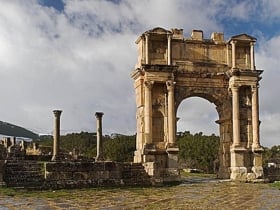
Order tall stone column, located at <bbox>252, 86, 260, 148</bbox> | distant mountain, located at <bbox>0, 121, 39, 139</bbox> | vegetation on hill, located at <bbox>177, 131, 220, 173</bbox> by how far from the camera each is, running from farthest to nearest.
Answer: distant mountain, located at <bbox>0, 121, 39, 139</bbox> → vegetation on hill, located at <bbox>177, 131, 220, 173</bbox> → tall stone column, located at <bbox>252, 86, 260, 148</bbox>

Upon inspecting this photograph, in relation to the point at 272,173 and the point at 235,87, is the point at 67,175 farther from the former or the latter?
the point at 272,173

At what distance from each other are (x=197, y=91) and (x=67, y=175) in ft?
32.0

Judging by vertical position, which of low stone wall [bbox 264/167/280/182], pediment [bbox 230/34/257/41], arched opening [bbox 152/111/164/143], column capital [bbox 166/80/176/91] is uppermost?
pediment [bbox 230/34/257/41]

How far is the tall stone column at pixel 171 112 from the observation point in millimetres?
24047

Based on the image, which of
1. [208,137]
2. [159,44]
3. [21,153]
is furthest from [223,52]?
[208,137]

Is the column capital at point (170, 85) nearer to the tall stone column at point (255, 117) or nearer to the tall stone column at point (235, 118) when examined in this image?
the tall stone column at point (235, 118)

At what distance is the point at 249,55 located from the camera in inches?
1029

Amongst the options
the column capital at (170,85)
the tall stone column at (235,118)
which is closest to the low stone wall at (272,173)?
the tall stone column at (235,118)

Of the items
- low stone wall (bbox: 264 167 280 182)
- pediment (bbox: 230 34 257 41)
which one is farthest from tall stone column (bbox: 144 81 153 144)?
low stone wall (bbox: 264 167 280 182)

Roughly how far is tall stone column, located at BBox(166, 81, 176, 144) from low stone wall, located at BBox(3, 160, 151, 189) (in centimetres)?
386

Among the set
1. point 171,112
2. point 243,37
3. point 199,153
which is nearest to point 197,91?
point 171,112

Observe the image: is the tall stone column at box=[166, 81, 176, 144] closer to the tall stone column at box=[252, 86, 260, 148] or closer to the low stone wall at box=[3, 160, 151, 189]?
the low stone wall at box=[3, 160, 151, 189]

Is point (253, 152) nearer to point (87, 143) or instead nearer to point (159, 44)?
point (159, 44)

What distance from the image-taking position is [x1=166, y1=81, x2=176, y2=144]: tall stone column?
78.9ft
